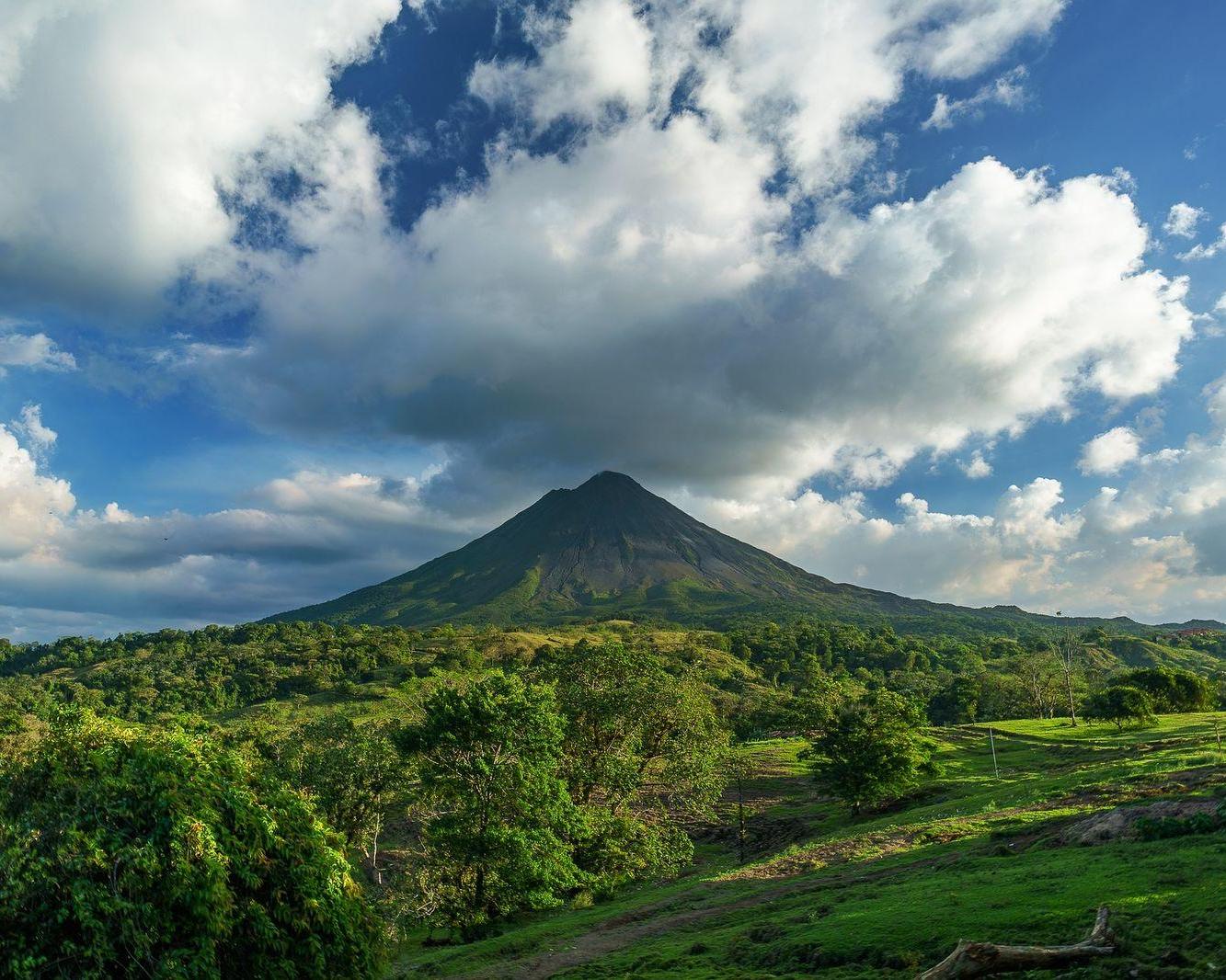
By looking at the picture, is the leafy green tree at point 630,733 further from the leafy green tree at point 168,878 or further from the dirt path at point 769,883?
the leafy green tree at point 168,878

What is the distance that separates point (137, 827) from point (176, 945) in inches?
77.7

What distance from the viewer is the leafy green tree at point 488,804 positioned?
26.3 metres

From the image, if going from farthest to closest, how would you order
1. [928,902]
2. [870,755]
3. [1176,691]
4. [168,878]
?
[1176,691] < [870,755] < [928,902] < [168,878]

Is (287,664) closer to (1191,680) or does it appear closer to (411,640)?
(411,640)

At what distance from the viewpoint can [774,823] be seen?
171 ft

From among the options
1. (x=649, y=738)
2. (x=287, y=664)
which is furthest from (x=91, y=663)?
(x=649, y=738)

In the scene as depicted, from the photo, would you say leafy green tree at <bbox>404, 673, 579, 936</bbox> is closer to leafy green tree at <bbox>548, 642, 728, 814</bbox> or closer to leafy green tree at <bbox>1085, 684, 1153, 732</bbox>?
leafy green tree at <bbox>548, 642, 728, 814</bbox>

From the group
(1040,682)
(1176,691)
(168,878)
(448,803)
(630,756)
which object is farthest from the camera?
(1040,682)

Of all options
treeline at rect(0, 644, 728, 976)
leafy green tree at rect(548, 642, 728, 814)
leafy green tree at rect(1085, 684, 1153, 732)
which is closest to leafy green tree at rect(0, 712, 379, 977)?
treeline at rect(0, 644, 728, 976)

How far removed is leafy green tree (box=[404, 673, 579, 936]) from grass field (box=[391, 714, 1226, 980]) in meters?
1.70

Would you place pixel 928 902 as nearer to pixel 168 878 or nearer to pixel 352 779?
pixel 168 878

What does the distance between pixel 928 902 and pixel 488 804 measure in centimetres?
1655

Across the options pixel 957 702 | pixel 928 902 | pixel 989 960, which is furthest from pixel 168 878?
pixel 957 702

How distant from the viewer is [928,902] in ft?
57.1
